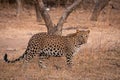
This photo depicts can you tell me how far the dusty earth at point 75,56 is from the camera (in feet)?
33.7

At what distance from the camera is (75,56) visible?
12.9m

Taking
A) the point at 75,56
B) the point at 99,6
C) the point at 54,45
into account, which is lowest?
the point at 99,6

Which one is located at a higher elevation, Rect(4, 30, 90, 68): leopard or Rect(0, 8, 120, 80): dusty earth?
Rect(4, 30, 90, 68): leopard

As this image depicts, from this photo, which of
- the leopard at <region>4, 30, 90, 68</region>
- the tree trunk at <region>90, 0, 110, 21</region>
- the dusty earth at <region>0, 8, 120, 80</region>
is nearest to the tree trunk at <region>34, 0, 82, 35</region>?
the dusty earth at <region>0, 8, 120, 80</region>

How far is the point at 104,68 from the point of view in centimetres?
1132

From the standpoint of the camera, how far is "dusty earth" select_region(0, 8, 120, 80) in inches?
404

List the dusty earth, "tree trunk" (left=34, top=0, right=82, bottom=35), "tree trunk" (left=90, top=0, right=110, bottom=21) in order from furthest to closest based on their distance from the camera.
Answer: "tree trunk" (left=90, top=0, right=110, bottom=21) < "tree trunk" (left=34, top=0, right=82, bottom=35) < the dusty earth

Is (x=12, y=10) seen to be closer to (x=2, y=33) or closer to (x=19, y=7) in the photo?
(x=19, y=7)

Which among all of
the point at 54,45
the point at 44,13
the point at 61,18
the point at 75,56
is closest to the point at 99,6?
the point at 61,18

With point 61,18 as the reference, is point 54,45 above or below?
above

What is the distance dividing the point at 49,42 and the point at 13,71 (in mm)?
1230

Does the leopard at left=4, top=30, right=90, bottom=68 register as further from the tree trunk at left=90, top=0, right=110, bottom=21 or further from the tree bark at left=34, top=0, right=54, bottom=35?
the tree trunk at left=90, top=0, right=110, bottom=21

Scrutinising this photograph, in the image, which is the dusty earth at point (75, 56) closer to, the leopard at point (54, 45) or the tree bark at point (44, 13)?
the leopard at point (54, 45)

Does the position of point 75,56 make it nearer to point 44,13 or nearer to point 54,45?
point 44,13
